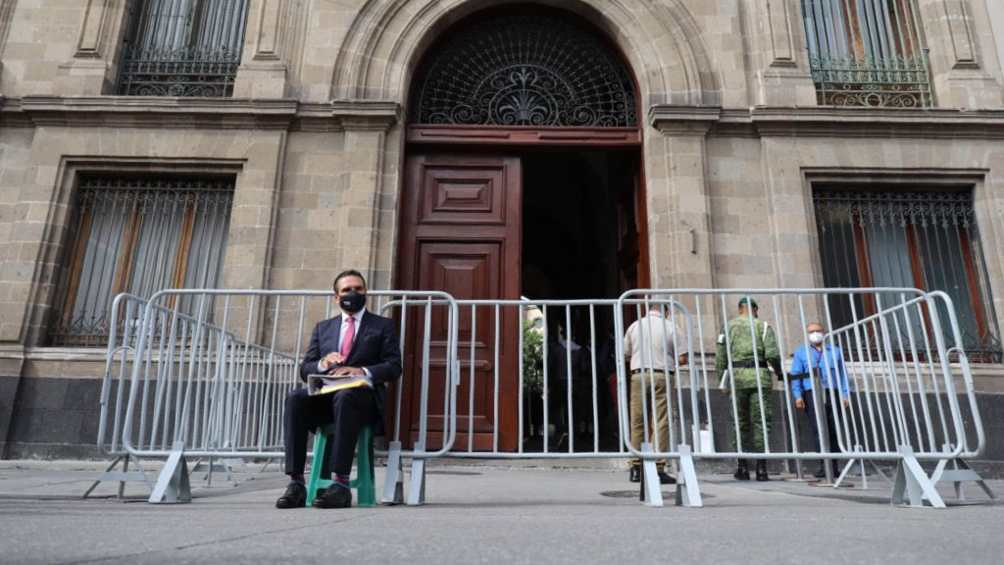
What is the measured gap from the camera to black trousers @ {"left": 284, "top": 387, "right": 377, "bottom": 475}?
3512 mm

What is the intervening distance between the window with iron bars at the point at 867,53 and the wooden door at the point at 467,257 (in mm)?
4611

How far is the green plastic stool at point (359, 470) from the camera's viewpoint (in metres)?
3.55

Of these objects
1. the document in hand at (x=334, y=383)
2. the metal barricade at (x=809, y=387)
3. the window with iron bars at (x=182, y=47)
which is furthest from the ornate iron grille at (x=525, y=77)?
the document in hand at (x=334, y=383)

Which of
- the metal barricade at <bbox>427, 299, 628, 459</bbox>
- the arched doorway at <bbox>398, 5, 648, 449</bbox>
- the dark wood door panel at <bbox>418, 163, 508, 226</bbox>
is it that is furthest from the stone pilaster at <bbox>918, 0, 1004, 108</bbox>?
the dark wood door panel at <bbox>418, 163, 508, 226</bbox>

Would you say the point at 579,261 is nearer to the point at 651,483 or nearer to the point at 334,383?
the point at 651,483

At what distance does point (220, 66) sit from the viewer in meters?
8.89

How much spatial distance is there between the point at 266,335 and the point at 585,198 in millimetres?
9457

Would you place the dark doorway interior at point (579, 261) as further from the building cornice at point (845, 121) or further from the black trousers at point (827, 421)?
the black trousers at point (827, 421)

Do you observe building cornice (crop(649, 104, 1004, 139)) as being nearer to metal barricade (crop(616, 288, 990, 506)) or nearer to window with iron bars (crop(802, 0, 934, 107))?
window with iron bars (crop(802, 0, 934, 107))

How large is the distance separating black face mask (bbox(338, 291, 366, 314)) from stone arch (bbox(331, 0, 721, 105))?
512cm

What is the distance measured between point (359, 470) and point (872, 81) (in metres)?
8.80

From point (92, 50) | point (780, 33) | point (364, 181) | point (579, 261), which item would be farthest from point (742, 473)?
point (579, 261)

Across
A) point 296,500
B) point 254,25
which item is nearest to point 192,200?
point 254,25

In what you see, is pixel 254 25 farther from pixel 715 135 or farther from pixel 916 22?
pixel 916 22
